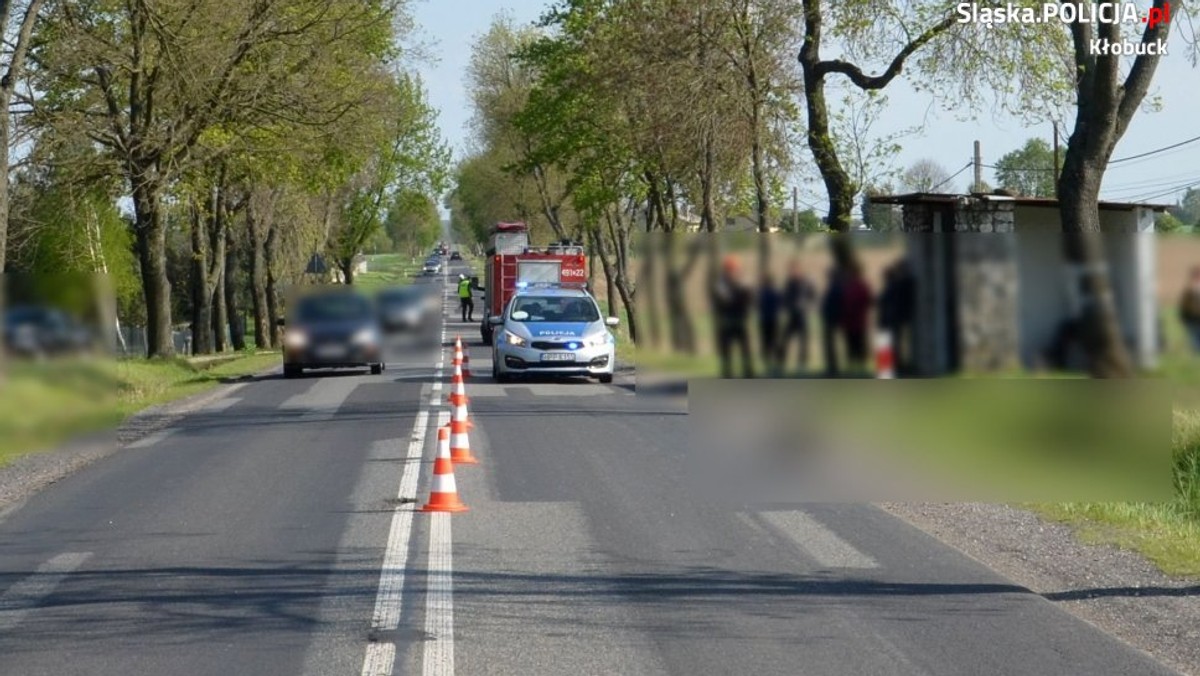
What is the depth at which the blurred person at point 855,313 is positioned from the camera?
5.05 metres

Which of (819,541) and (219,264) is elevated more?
(219,264)

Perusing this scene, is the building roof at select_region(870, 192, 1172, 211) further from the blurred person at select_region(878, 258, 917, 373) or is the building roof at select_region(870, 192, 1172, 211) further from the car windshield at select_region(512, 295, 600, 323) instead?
the blurred person at select_region(878, 258, 917, 373)

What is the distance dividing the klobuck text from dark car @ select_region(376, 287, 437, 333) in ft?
21.9

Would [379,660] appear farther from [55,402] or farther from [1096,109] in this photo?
[1096,109]

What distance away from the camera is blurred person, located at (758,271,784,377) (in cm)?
505

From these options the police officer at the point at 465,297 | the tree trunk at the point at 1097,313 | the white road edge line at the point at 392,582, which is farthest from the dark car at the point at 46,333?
the police officer at the point at 465,297

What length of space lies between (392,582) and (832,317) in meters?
5.54

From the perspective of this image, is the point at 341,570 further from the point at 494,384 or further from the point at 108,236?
the point at 108,236

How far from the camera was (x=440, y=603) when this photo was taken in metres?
9.35

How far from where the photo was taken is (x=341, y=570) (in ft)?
34.2

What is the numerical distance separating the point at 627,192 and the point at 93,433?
147 feet

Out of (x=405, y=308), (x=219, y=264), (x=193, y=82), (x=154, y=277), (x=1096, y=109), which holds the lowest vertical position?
(x=405, y=308)

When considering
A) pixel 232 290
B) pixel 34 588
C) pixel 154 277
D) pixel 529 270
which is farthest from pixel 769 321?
pixel 232 290

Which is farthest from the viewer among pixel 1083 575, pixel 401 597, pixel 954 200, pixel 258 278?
pixel 258 278
